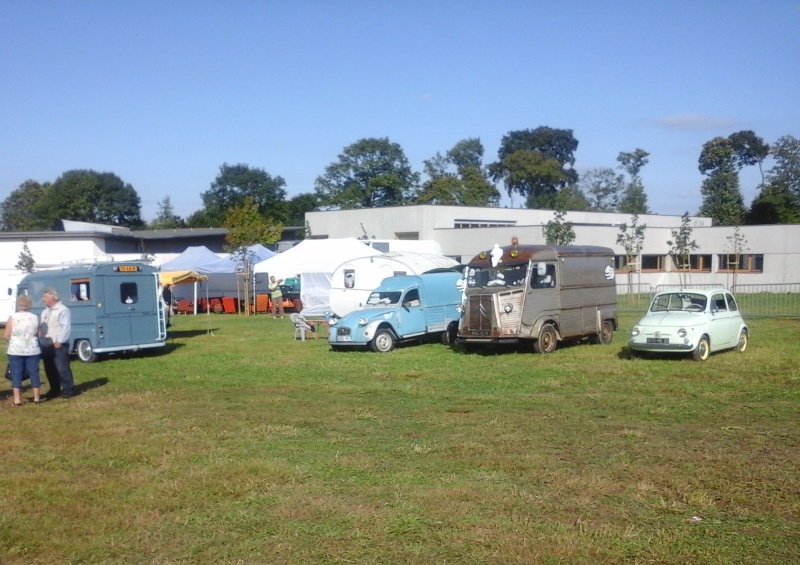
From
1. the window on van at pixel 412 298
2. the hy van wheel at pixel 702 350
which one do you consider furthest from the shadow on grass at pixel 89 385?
the hy van wheel at pixel 702 350

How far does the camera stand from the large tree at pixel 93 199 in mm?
90438

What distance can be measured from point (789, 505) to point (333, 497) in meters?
4.07

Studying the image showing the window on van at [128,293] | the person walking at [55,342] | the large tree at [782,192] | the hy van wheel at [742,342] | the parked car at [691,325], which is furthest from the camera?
the large tree at [782,192]

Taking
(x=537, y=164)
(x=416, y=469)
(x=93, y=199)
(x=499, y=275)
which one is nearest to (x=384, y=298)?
(x=499, y=275)

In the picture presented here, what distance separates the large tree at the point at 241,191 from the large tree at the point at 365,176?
726 cm

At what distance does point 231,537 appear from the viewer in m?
6.95

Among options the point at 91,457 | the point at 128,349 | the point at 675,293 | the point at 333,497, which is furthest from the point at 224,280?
the point at 333,497

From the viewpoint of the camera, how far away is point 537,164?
8950 cm

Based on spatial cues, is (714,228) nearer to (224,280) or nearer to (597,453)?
(224,280)

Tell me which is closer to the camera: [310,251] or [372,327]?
[372,327]

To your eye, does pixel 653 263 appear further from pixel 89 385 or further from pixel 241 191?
pixel 241 191

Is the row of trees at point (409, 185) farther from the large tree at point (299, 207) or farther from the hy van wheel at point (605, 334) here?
the hy van wheel at point (605, 334)

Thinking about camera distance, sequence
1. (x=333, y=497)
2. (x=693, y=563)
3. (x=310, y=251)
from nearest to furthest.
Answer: (x=693, y=563) → (x=333, y=497) → (x=310, y=251)

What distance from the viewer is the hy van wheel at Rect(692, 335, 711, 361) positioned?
17.4 m
